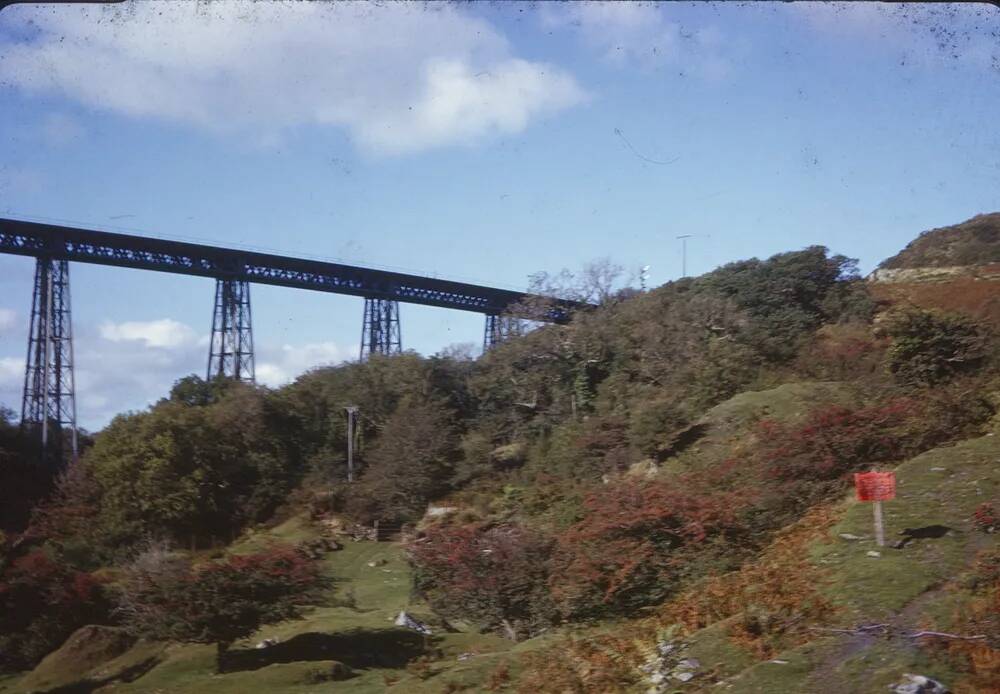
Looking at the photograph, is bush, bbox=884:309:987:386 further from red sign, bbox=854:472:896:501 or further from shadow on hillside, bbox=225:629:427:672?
shadow on hillside, bbox=225:629:427:672

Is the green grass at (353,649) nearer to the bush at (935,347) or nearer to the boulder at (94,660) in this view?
the boulder at (94,660)

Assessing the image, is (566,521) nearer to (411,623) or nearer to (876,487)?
(411,623)

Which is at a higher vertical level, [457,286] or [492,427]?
→ [457,286]

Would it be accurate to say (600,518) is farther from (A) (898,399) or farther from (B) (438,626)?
(A) (898,399)

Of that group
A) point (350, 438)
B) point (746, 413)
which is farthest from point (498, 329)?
point (746, 413)

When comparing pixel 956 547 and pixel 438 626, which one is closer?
pixel 956 547

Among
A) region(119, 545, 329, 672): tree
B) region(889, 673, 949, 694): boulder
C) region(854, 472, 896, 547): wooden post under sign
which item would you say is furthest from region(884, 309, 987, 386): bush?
region(889, 673, 949, 694): boulder

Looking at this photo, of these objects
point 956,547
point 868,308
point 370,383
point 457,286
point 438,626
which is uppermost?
point 457,286

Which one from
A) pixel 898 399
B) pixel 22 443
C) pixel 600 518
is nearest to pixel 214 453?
pixel 22 443
